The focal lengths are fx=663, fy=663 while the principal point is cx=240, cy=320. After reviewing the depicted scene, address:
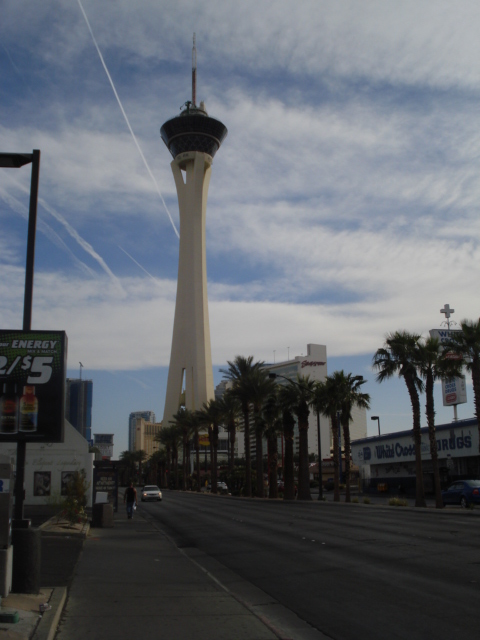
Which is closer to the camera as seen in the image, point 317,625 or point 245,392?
point 317,625

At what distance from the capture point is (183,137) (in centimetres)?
12638

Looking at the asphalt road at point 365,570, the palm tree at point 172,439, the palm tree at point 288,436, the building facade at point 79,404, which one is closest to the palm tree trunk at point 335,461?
the palm tree at point 288,436

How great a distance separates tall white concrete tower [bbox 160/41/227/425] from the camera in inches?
4811

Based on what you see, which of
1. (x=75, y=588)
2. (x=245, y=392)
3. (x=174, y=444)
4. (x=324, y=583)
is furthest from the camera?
(x=174, y=444)

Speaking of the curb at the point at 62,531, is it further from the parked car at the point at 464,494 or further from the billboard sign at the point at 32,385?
the parked car at the point at 464,494

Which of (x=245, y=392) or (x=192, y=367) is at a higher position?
(x=192, y=367)

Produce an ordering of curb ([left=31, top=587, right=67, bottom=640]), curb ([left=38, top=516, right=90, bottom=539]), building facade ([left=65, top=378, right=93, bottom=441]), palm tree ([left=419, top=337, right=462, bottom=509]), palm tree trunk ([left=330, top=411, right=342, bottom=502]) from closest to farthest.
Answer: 1. curb ([left=31, top=587, right=67, bottom=640])
2. curb ([left=38, top=516, right=90, bottom=539])
3. palm tree ([left=419, top=337, right=462, bottom=509])
4. palm tree trunk ([left=330, top=411, right=342, bottom=502])
5. building facade ([left=65, top=378, right=93, bottom=441])

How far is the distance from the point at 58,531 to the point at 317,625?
468 inches

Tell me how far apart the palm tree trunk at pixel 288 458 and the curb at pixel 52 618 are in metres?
42.5

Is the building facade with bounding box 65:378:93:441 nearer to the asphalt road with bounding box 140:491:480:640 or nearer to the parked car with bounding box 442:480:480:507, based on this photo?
the parked car with bounding box 442:480:480:507

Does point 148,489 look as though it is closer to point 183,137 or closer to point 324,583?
point 324,583

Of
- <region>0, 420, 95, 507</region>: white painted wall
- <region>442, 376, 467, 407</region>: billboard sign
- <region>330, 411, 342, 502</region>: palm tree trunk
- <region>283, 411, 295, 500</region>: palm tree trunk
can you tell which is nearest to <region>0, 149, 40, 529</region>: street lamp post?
<region>0, 420, 95, 507</region>: white painted wall

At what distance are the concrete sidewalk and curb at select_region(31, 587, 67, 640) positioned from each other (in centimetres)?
12

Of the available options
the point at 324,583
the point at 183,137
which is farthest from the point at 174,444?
the point at 324,583
